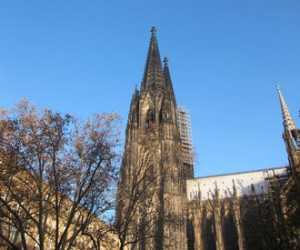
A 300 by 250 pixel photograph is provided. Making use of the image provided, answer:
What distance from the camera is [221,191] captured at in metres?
46.9

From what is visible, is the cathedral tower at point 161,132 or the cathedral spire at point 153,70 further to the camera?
the cathedral spire at point 153,70

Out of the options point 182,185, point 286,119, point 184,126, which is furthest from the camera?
point 184,126

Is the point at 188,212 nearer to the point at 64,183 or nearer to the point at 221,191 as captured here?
the point at 221,191

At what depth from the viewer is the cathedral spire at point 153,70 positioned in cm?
4703

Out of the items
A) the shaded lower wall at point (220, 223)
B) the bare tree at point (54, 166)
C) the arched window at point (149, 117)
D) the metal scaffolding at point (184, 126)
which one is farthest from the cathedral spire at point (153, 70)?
the bare tree at point (54, 166)

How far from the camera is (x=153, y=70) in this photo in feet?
160

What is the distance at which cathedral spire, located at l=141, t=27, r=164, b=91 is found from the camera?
1852 inches

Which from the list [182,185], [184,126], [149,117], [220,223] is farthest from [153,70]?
[220,223]

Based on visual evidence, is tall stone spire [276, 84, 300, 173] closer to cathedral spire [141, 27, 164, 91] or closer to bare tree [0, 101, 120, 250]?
cathedral spire [141, 27, 164, 91]

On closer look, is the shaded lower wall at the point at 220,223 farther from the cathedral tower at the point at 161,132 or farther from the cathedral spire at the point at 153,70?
the cathedral spire at the point at 153,70

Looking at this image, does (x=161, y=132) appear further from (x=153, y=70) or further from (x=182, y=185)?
(x=153, y=70)

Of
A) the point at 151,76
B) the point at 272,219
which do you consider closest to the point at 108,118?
the point at 272,219

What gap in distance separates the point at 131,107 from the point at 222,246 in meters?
19.7

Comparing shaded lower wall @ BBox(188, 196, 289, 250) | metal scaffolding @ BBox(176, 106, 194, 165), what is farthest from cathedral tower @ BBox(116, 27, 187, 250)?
metal scaffolding @ BBox(176, 106, 194, 165)
